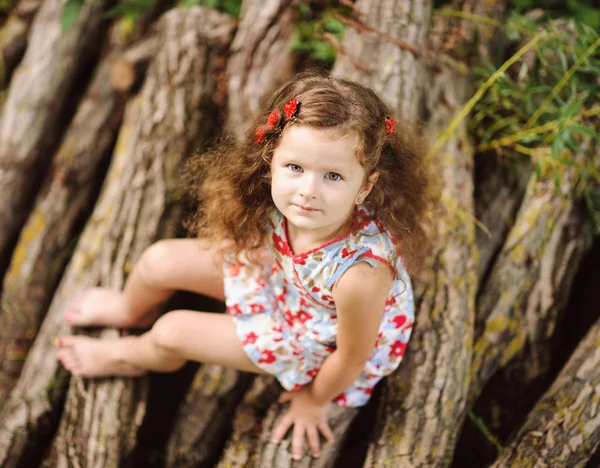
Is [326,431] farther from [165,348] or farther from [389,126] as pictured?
[389,126]

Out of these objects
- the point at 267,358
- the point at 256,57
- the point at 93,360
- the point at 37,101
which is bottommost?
the point at 93,360

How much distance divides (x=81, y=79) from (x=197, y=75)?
0.70 m

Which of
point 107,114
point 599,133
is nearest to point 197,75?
point 107,114

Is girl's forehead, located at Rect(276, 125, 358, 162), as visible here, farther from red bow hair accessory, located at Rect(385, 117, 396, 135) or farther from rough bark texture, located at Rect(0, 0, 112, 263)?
rough bark texture, located at Rect(0, 0, 112, 263)

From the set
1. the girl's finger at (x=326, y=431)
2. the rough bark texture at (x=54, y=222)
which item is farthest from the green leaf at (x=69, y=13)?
the girl's finger at (x=326, y=431)

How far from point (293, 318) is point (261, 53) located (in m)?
1.25

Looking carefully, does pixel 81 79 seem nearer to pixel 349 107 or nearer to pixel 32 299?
pixel 32 299

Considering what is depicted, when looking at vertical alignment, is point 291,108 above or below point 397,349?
above

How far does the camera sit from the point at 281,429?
1.86 m

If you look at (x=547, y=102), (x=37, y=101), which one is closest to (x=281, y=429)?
(x=547, y=102)

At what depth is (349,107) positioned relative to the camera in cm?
141

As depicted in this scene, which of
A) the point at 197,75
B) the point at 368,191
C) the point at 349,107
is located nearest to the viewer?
the point at 349,107

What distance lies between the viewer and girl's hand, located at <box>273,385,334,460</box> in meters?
1.83

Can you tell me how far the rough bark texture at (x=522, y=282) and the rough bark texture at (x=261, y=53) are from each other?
3.86ft
